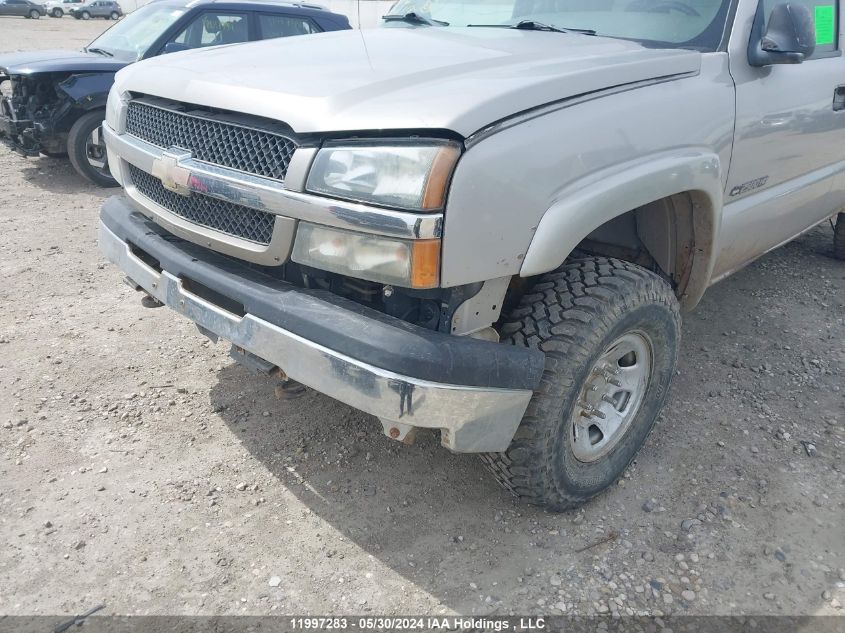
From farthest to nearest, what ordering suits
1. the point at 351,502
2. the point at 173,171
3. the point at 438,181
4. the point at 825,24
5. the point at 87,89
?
1. the point at 87,89
2. the point at 825,24
3. the point at 351,502
4. the point at 173,171
5. the point at 438,181

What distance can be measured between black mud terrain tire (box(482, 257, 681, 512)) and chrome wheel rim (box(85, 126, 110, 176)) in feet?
19.6

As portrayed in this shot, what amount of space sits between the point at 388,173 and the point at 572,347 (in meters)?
0.83

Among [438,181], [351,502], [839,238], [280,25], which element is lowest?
[351,502]

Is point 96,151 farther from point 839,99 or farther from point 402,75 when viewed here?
point 839,99

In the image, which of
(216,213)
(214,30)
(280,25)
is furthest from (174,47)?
(216,213)

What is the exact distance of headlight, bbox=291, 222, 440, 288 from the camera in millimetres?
1844

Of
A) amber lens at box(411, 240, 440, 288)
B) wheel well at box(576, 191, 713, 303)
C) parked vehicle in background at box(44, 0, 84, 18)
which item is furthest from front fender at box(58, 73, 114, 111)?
parked vehicle in background at box(44, 0, 84, 18)

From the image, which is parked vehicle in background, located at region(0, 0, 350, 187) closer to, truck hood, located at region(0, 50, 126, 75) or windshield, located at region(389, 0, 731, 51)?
truck hood, located at region(0, 50, 126, 75)

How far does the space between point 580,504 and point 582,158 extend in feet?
4.28

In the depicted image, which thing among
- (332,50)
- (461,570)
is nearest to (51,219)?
(332,50)

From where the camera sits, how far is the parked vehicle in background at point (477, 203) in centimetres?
189

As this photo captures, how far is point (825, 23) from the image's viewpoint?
3.59m

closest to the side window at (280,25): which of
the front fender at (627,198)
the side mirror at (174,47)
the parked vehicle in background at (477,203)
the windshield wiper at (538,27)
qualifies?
the side mirror at (174,47)

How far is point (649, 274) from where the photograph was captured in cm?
252
